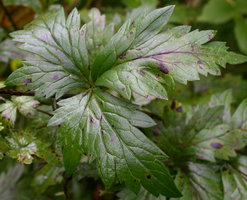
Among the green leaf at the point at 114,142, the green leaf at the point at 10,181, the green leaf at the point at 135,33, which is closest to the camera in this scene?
the green leaf at the point at 114,142

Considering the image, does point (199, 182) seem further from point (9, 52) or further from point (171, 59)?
point (9, 52)

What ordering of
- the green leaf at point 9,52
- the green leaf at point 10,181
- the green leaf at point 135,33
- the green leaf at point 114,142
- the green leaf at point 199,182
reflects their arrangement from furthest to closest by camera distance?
the green leaf at point 9,52
the green leaf at point 10,181
the green leaf at point 199,182
the green leaf at point 135,33
the green leaf at point 114,142

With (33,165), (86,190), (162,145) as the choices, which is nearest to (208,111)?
(162,145)

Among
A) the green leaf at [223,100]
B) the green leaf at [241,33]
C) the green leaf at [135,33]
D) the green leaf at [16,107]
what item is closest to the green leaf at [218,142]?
the green leaf at [223,100]

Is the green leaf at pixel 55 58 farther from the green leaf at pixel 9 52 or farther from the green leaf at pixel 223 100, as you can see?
the green leaf at pixel 223 100

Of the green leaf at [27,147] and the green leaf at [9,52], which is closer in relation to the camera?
the green leaf at [27,147]

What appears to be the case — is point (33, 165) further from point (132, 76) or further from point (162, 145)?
point (132, 76)

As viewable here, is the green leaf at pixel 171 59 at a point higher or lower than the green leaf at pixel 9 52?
lower

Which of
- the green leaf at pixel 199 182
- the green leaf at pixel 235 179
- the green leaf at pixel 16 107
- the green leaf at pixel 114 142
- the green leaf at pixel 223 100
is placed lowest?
the green leaf at pixel 235 179
